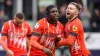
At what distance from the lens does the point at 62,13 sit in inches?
727

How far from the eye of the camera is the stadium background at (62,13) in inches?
753

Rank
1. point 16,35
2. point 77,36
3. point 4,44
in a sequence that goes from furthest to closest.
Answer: point 16,35 < point 4,44 < point 77,36

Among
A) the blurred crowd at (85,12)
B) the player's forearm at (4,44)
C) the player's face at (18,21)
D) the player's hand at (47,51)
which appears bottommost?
the player's hand at (47,51)

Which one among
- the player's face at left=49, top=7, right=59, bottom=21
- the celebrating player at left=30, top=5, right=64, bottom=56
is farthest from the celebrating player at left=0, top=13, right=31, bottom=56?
the player's face at left=49, top=7, right=59, bottom=21

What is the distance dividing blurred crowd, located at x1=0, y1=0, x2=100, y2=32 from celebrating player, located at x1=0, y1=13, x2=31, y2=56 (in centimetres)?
526

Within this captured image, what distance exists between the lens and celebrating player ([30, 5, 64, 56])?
1069 cm

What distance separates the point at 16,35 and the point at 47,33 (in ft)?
7.84

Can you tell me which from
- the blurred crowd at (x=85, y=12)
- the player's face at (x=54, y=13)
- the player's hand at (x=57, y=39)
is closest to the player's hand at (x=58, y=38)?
the player's hand at (x=57, y=39)

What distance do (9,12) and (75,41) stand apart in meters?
9.51

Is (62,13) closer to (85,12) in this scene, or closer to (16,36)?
(85,12)

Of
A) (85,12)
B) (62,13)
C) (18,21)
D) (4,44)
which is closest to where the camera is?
(4,44)

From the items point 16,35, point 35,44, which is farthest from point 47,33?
point 16,35

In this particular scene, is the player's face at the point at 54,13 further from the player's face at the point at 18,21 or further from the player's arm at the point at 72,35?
the player's face at the point at 18,21

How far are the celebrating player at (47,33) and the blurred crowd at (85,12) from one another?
24.1 ft
